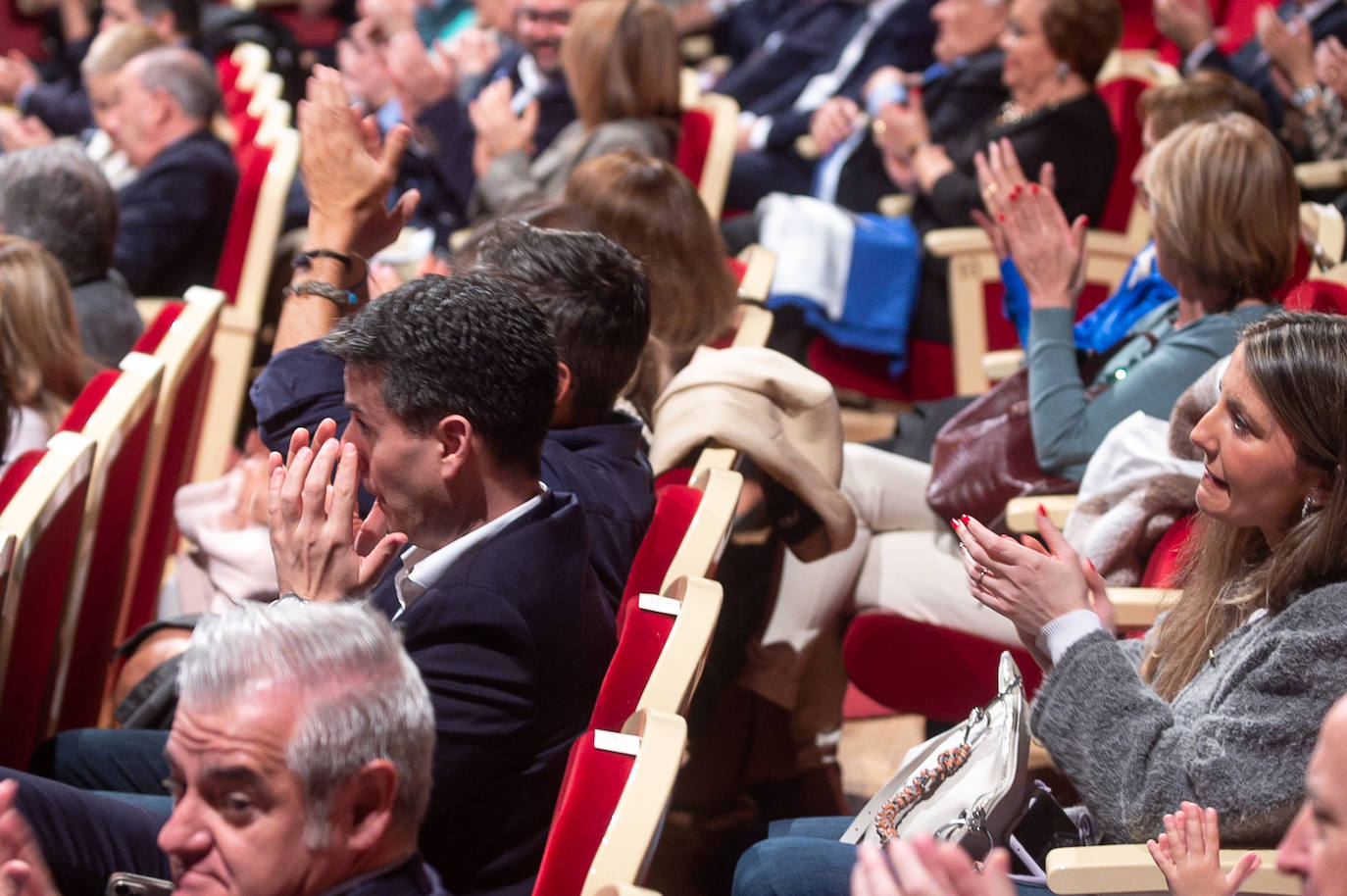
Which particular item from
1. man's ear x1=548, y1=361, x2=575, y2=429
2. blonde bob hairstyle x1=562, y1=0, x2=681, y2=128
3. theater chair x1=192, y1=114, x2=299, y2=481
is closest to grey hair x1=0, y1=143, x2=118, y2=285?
theater chair x1=192, y1=114, x2=299, y2=481

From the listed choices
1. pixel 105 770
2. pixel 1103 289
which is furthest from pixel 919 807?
pixel 1103 289

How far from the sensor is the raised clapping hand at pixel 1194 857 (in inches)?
50.8

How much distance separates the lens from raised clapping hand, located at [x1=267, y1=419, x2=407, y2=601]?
141 centimetres

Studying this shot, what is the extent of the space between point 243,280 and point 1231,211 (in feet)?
7.33

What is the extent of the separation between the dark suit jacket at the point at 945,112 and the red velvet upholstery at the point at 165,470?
2.06 metres

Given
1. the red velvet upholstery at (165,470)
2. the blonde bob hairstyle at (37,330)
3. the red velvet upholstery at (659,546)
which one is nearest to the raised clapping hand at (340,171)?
the red velvet upholstery at (165,470)

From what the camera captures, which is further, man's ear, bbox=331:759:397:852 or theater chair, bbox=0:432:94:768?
theater chair, bbox=0:432:94:768

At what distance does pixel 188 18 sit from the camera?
5133mm

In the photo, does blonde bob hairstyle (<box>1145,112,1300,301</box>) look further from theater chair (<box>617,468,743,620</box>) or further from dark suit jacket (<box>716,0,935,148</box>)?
dark suit jacket (<box>716,0,935,148</box>)

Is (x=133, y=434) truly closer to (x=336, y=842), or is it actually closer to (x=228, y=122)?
(x=336, y=842)

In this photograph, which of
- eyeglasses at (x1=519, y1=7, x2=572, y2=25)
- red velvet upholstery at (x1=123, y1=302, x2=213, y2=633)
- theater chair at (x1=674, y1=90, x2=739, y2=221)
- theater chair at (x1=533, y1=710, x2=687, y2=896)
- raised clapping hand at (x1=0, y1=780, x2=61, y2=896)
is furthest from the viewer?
eyeglasses at (x1=519, y1=7, x2=572, y2=25)

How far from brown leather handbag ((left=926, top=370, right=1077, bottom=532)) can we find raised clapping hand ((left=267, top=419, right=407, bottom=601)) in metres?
1.19

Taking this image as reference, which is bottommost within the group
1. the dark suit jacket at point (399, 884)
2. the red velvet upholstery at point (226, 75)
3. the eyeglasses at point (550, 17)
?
the red velvet upholstery at point (226, 75)

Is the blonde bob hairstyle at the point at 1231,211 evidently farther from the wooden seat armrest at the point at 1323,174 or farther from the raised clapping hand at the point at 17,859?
the raised clapping hand at the point at 17,859
